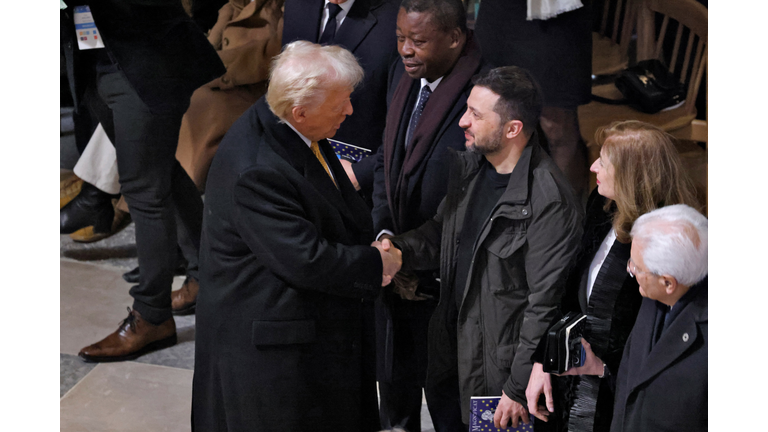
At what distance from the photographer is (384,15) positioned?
2938mm

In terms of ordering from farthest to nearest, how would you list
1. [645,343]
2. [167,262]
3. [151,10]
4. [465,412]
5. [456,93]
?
[167,262] → [151,10] → [465,412] → [456,93] → [645,343]

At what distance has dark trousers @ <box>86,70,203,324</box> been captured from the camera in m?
3.26

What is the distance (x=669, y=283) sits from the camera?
230 centimetres

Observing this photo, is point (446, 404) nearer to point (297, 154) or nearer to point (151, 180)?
point (297, 154)

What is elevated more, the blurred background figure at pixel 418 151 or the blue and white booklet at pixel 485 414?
the blurred background figure at pixel 418 151

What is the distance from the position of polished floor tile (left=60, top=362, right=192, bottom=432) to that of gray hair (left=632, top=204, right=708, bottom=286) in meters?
2.04

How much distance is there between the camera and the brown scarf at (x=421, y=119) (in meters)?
2.76

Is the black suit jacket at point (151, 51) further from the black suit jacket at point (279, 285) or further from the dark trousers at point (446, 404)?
the dark trousers at point (446, 404)

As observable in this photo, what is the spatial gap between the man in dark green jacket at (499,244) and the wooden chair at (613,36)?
25 cm

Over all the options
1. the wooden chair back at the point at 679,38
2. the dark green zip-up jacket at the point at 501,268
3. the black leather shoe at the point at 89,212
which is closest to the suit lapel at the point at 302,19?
the dark green zip-up jacket at the point at 501,268

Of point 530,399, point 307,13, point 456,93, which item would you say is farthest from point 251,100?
point 530,399

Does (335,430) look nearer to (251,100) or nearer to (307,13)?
(251,100)

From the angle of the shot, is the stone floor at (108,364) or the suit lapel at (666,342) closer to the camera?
the suit lapel at (666,342)

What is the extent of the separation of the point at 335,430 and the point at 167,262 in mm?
1053
